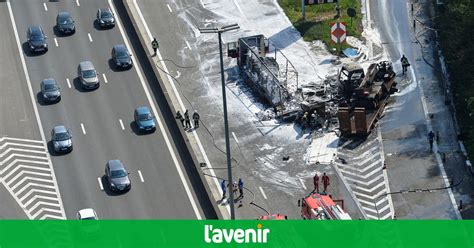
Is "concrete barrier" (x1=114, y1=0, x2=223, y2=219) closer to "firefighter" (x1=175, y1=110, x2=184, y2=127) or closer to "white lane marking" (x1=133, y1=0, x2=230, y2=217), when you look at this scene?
"white lane marking" (x1=133, y1=0, x2=230, y2=217)

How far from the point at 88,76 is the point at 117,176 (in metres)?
16.7

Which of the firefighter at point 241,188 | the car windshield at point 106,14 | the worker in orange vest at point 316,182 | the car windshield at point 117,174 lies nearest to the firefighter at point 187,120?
the car windshield at point 117,174

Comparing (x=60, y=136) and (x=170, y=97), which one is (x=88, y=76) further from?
(x=60, y=136)

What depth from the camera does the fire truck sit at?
339 feet

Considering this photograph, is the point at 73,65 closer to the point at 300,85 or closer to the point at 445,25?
the point at 300,85

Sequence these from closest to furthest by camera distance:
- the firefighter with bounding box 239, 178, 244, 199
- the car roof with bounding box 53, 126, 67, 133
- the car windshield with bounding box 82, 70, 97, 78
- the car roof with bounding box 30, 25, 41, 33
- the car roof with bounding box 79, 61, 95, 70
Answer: the firefighter with bounding box 239, 178, 244, 199 < the car roof with bounding box 53, 126, 67, 133 < the car windshield with bounding box 82, 70, 97, 78 < the car roof with bounding box 79, 61, 95, 70 < the car roof with bounding box 30, 25, 41, 33

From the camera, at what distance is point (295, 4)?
14175 centimetres

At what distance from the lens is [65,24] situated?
451ft

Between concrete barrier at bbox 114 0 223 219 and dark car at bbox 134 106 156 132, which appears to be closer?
concrete barrier at bbox 114 0 223 219

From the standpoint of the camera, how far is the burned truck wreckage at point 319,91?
122688 millimetres

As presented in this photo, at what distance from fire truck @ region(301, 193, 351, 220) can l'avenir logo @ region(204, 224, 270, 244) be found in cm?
423

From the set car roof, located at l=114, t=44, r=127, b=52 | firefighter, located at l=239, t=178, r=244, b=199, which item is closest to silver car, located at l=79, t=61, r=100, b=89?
car roof, located at l=114, t=44, r=127, b=52

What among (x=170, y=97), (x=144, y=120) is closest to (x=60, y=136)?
(x=144, y=120)

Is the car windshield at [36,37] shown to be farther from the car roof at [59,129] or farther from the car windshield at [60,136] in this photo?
the car windshield at [60,136]
